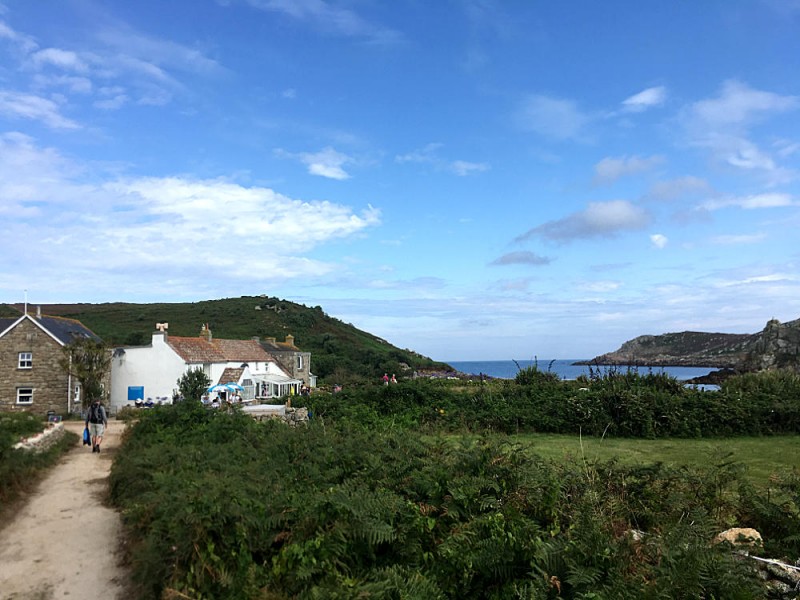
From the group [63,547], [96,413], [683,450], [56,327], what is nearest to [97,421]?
[96,413]

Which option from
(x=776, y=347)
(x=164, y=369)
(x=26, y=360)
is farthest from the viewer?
(x=776, y=347)

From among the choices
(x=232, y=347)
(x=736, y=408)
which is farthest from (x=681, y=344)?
(x=736, y=408)

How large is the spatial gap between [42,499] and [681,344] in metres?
130

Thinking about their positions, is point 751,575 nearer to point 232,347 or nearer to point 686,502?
point 686,502

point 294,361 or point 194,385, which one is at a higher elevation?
point 294,361

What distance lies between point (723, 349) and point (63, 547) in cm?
11783

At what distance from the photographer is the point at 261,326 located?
82062mm

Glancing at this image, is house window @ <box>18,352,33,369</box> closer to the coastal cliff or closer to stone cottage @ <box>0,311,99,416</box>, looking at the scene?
stone cottage @ <box>0,311,99,416</box>

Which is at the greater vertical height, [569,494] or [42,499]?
[569,494]

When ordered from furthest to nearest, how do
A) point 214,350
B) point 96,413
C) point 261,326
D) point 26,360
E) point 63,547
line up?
point 261,326 < point 214,350 < point 26,360 < point 96,413 < point 63,547

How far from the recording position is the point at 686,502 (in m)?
5.36

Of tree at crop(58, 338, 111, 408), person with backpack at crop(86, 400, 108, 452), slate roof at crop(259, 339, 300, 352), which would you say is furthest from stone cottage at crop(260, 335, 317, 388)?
person with backpack at crop(86, 400, 108, 452)

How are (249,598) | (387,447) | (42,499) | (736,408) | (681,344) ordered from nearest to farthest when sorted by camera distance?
(249,598), (387,447), (42,499), (736,408), (681,344)

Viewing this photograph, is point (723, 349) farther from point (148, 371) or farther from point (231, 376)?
point (148, 371)
